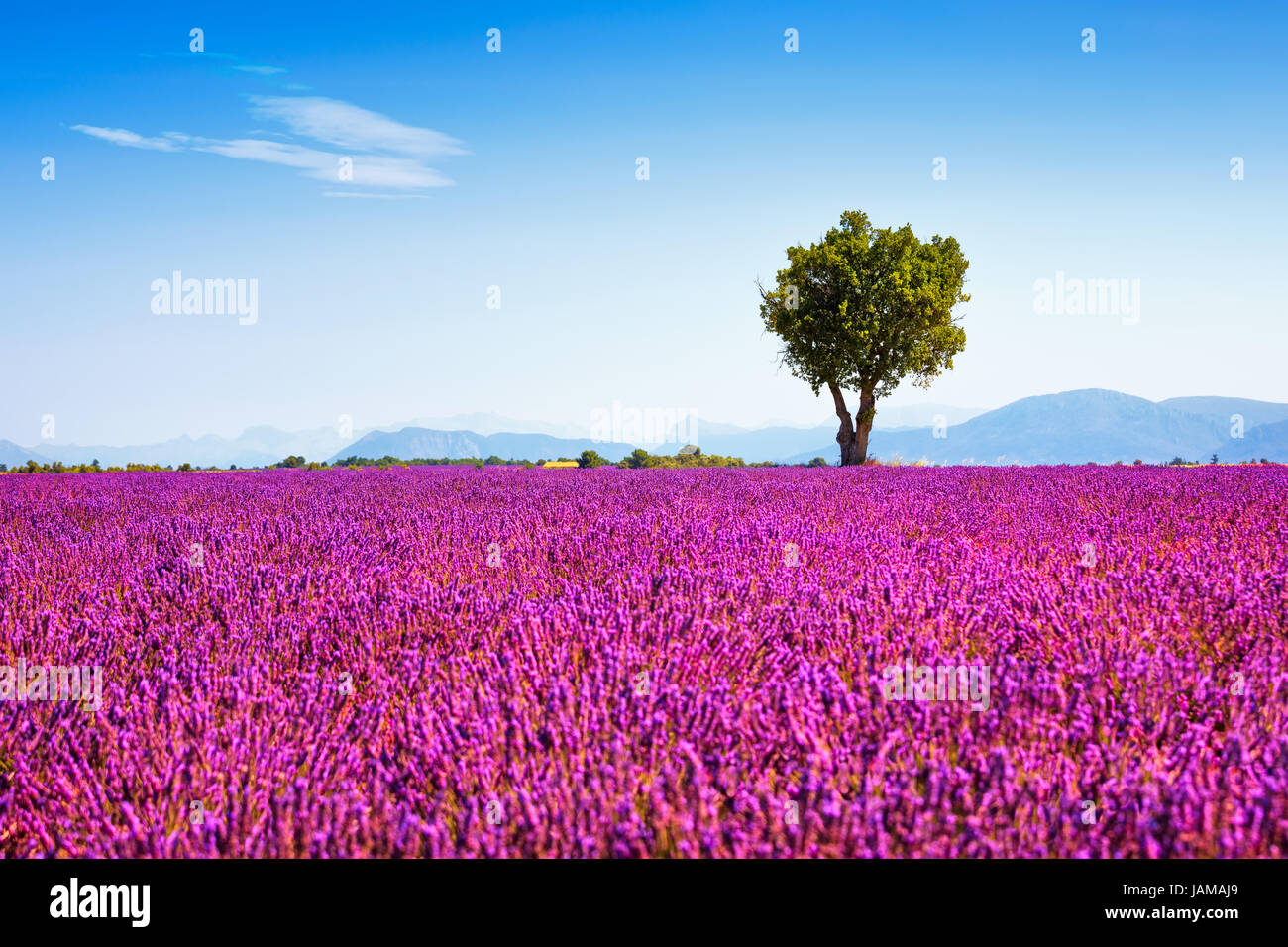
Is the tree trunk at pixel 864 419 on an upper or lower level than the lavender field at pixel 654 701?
upper

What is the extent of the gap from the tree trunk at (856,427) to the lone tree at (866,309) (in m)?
0.03

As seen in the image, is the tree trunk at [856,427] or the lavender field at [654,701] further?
A: the tree trunk at [856,427]

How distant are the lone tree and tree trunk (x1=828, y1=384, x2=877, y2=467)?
0.03m

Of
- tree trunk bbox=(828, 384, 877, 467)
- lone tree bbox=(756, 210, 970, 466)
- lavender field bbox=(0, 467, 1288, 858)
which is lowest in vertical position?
lavender field bbox=(0, 467, 1288, 858)

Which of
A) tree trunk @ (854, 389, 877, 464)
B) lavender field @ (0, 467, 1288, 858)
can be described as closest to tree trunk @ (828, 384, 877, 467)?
tree trunk @ (854, 389, 877, 464)

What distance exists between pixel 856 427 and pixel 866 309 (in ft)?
10.9

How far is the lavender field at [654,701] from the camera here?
112 centimetres

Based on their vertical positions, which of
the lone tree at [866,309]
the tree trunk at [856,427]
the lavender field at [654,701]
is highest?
the lone tree at [866,309]

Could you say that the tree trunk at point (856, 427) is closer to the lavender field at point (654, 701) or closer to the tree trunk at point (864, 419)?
the tree trunk at point (864, 419)

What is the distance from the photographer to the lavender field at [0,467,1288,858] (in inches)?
44.2

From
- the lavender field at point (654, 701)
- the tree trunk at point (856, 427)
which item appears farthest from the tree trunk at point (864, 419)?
the lavender field at point (654, 701)

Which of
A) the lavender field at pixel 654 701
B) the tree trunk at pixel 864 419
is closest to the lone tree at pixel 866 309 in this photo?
the tree trunk at pixel 864 419

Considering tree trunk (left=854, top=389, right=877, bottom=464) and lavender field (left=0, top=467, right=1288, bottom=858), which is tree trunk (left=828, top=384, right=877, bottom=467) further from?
lavender field (left=0, top=467, right=1288, bottom=858)

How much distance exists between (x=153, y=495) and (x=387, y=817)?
6.38m
